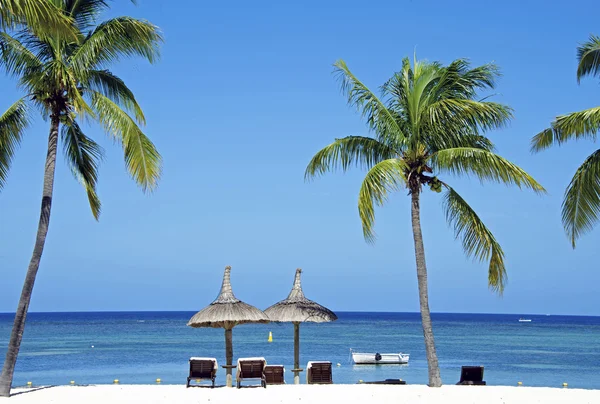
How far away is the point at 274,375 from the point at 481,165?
6.11 metres

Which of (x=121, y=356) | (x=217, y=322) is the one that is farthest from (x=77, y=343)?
(x=217, y=322)

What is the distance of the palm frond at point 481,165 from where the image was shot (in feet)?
47.0

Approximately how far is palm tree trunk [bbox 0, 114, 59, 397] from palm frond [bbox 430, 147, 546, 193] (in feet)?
23.2

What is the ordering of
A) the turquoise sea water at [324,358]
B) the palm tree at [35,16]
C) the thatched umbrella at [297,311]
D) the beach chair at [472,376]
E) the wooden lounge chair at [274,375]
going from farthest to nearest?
1. the turquoise sea water at [324,358]
2. the thatched umbrella at [297,311]
3. the beach chair at [472,376]
4. the wooden lounge chair at [274,375]
5. the palm tree at [35,16]

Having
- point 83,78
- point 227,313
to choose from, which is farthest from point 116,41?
point 227,313

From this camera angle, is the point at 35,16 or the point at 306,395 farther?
the point at 306,395

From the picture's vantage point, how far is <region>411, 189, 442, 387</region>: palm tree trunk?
598 inches

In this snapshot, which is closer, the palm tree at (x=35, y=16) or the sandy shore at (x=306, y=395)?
the palm tree at (x=35, y=16)

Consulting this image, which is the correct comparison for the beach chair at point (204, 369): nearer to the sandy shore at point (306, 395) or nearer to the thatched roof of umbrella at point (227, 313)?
the sandy shore at point (306, 395)

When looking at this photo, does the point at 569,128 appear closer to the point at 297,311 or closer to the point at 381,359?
the point at 297,311

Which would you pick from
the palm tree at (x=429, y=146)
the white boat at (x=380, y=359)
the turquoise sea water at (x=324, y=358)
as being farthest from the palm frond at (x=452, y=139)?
the white boat at (x=380, y=359)

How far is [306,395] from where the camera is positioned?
14070 mm

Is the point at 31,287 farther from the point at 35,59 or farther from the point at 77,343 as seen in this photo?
the point at 77,343

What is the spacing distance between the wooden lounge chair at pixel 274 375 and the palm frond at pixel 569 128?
690 cm
